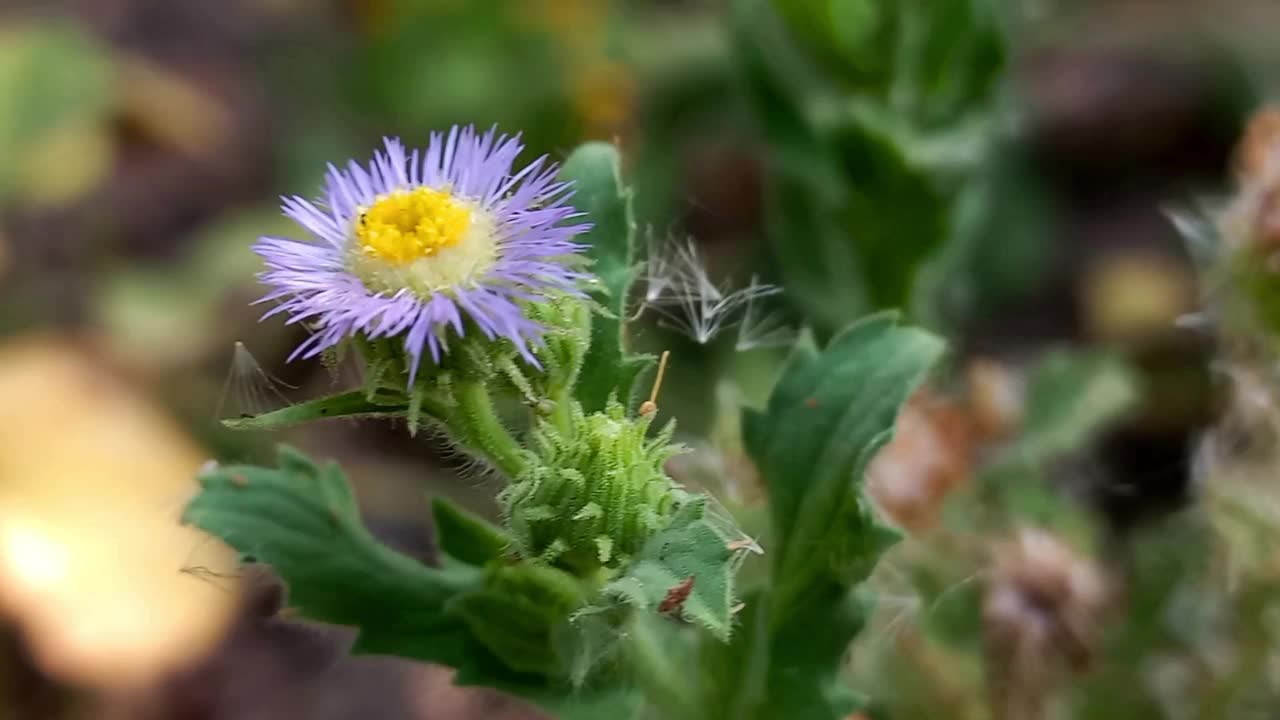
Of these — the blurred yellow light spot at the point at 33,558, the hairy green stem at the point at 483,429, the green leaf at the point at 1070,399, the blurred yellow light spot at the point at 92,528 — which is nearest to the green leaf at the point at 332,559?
the hairy green stem at the point at 483,429

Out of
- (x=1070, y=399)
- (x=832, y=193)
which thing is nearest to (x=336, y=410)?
(x=832, y=193)

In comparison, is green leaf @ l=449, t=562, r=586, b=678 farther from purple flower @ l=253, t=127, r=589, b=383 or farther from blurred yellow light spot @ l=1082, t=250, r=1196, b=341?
blurred yellow light spot @ l=1082, t=250, r=1196, b=341

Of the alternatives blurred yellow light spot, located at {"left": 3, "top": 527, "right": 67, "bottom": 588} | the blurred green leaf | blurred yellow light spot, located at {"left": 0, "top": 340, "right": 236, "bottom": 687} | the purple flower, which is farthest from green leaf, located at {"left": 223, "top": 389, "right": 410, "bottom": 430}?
the blurred green leaf

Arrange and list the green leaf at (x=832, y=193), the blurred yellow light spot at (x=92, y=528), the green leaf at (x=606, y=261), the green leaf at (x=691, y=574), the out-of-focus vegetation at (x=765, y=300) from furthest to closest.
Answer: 1. the blurred yellow light spot at (x=92, y=528)
2. the green leaf at (x=832, y=193)
3. the out-of-focus vegetation at (x=765, y=300)
4. the green leaf at (x=606, y=261)
5. the green leaf at (x=691, y=574)

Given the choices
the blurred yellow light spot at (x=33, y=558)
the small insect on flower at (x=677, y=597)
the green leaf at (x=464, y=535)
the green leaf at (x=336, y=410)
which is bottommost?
the blurred yellow light spot at (x=33, y=558)

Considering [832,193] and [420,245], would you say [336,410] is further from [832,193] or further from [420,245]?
[832,193]

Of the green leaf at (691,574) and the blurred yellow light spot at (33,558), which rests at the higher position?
the green leaf at (691,574)

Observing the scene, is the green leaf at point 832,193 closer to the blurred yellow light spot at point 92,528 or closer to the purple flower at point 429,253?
the purple flower at point 429,253
